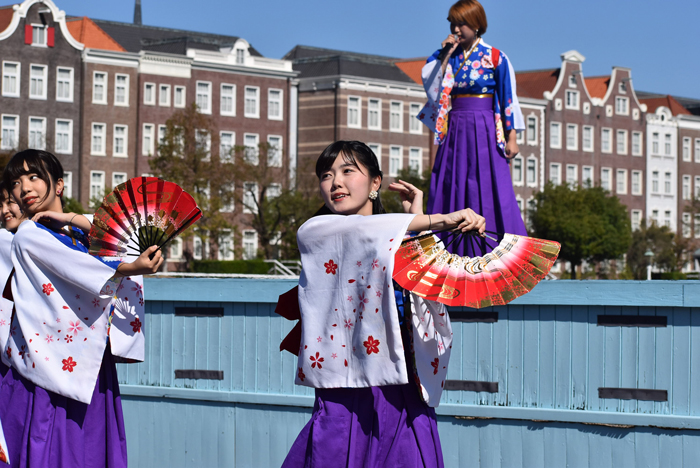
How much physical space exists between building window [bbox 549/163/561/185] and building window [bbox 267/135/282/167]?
16.7m

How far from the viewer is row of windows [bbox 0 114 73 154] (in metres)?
40.2

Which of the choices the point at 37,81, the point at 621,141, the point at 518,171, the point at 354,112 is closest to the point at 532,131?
the point at 518,171

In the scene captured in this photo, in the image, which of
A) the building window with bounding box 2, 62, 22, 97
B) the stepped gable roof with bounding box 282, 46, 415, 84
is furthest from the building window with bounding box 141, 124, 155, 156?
the stepped gable roof with bounding box 282, 46, 415, 84

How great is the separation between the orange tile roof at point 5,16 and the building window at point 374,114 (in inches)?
676

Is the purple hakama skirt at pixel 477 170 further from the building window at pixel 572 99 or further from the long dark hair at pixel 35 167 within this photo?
the building window at pixel 572 99

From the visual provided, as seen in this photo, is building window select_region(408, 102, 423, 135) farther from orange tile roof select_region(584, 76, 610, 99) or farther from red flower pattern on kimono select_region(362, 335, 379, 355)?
red flower pattern on kimono select_region(362, 335, 379, 355)

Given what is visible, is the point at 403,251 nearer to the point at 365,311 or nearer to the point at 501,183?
the point at 365,311

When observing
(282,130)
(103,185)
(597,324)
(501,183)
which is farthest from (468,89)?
(282,130)

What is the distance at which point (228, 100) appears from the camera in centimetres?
4678

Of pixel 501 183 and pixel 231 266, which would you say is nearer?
pixel 501 183

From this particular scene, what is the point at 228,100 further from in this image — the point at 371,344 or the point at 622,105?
the point at 371,344

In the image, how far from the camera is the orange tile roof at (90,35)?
45.0 metres

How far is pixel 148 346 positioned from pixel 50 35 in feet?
126

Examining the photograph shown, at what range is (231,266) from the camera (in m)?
40.0
